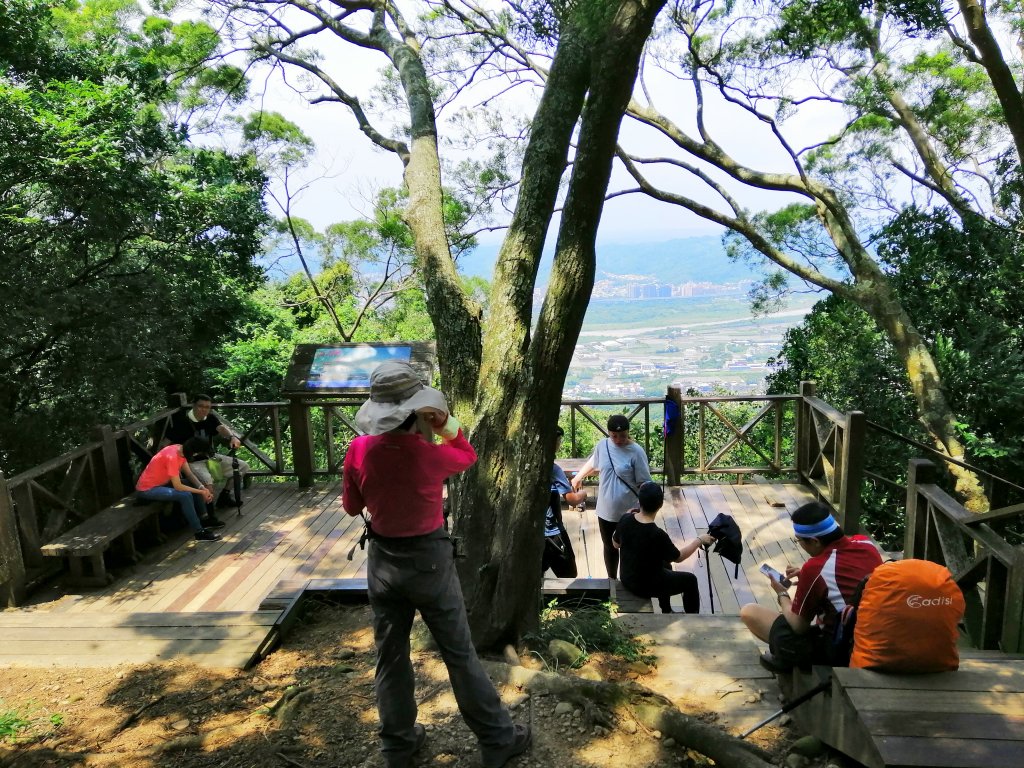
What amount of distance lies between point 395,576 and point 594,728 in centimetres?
109

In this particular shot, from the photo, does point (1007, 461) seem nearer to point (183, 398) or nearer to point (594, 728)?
point (594, 728)

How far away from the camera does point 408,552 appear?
2.57 meters

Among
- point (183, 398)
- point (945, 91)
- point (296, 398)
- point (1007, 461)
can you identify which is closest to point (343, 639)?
point (296, 398)

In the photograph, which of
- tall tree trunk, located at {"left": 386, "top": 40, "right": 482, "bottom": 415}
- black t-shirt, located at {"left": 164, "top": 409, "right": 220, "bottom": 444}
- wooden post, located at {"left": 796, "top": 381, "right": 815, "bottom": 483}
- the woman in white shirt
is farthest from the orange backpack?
black t-shirt, located at {"left": 164, "top": 409, "right": 220, "bottom": 444}

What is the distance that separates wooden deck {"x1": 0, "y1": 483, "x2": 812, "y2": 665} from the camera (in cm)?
413

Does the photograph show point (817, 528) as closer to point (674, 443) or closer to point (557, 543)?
point (557, 543)

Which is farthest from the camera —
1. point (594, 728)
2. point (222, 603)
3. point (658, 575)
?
point (222, 603)

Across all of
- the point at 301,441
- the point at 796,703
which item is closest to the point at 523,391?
the point at 796,703

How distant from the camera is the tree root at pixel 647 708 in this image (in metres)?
2.62

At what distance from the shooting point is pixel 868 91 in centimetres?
1112

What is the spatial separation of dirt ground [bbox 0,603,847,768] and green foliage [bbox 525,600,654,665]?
0.13 metres

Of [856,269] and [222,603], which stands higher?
[856,269]

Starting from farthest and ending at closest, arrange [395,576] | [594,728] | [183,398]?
[183,398] → [594,728] → [395,576]

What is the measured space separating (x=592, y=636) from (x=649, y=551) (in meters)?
0.69
